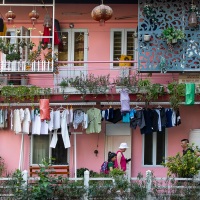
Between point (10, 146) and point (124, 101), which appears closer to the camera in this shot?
point (124, 101)

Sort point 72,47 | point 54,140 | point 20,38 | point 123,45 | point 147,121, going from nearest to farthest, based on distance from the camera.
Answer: point 147,121, point 54,140, point 20,38, point 123,45, point 72,47

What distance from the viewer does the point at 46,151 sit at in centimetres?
2241

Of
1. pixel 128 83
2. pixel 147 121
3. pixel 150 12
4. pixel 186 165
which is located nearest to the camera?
pixel 186 165

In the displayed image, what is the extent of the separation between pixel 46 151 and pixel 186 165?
6201 mm

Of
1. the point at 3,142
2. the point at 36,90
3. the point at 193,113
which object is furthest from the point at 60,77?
the point at 193,113

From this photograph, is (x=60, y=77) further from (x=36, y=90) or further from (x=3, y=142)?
(x=3, y=142)

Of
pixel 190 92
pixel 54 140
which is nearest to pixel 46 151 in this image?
pixel 54 140

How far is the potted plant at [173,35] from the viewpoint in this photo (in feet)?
68.2

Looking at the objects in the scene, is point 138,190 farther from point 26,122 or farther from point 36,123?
point 26,122

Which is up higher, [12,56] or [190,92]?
[12,56]

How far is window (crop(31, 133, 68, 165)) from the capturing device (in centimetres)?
2233

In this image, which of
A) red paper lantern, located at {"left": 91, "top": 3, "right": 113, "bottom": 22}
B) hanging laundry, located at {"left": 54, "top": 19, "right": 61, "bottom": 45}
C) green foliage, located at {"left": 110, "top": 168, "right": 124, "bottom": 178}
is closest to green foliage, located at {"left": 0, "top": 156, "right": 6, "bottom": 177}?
hanging laundry, located at {"left": 54, "top": 19, "right": 61, "bottom": 45}

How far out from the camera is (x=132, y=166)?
22.1m

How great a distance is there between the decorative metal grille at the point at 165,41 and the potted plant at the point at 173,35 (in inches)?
9.2
